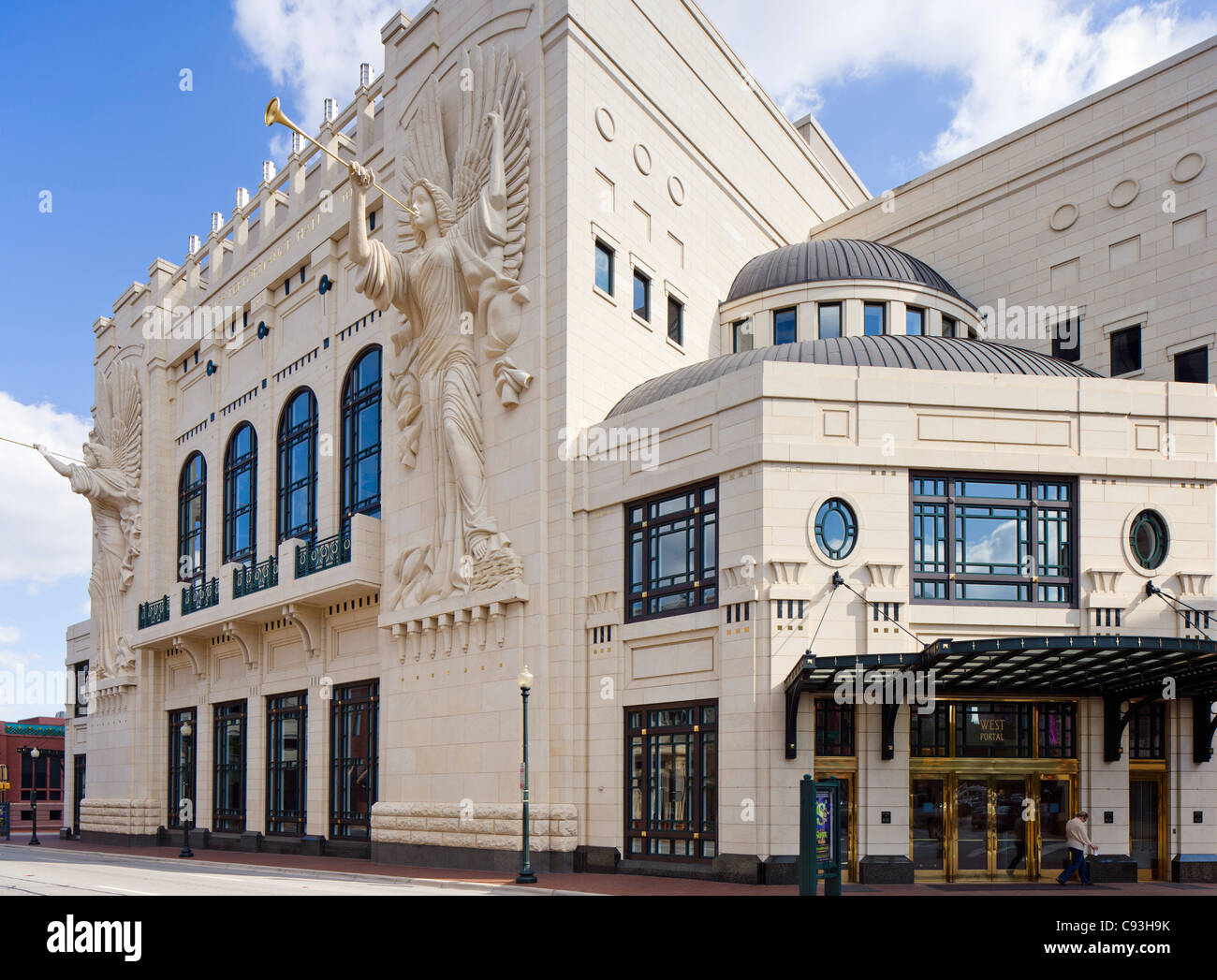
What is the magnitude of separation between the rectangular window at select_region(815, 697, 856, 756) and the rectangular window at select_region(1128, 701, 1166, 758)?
585cm

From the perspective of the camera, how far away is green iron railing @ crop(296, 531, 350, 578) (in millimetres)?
32188

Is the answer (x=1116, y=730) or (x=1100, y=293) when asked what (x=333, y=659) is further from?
(x=1100, y=293)

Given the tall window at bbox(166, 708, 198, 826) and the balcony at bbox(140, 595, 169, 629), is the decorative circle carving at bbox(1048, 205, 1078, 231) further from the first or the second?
the tall window at bbox(166, 708, 198, 826)

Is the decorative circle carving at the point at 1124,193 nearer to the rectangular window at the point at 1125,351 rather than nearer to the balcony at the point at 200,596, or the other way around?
the rectangular window at the point at 1125,351

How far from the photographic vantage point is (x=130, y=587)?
47.9 metres

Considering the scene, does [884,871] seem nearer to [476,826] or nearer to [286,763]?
[476,826]

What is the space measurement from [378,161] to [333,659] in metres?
15.1

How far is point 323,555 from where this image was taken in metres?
33.1

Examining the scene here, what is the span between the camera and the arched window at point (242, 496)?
40.5 meters

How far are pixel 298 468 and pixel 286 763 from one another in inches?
378

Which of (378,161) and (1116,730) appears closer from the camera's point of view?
(1116,730)

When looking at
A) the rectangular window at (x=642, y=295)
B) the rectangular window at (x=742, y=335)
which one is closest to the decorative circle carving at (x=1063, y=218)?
the rectangular window at (x=742, y=335)

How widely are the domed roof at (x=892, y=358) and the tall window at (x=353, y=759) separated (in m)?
12.0
